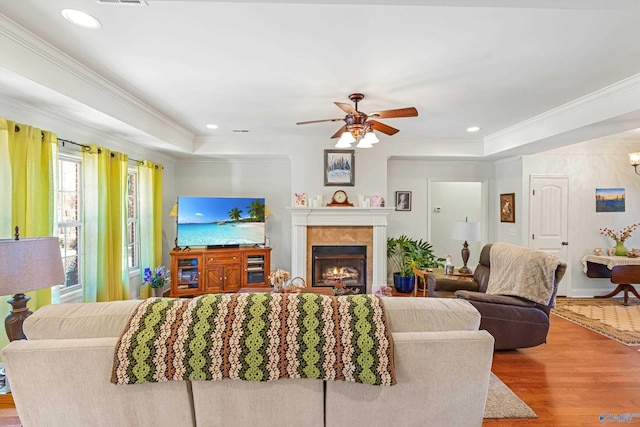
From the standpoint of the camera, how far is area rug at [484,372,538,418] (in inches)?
82.7

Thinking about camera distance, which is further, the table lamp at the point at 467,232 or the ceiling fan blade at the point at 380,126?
the table lamp at the point at 467,232

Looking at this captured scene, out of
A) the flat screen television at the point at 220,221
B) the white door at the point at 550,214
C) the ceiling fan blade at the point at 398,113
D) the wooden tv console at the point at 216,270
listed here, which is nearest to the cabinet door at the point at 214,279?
the wooden tv console at the point at 216,270

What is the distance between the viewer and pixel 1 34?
6.19 feet

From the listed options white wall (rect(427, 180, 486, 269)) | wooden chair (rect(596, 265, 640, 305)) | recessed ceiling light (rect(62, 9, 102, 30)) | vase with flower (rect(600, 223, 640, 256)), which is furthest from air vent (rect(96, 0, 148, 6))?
vase with flower (rect(600, 223, 640, 256))

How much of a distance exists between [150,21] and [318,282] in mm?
4082

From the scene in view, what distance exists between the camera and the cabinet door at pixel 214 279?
483cm

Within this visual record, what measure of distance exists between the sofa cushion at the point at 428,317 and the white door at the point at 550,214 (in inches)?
172

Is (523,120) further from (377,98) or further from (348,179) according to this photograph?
(348,179)

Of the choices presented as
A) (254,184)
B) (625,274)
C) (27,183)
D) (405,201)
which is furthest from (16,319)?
(625,274)

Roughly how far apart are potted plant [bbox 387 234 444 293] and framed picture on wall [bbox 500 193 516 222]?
130 cm

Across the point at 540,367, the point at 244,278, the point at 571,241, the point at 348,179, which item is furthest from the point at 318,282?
the point at 571,241

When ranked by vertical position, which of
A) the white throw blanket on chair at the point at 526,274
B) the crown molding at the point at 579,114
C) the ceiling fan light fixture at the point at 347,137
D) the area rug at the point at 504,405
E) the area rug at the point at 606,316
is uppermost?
the crown molding at the point at 579,114

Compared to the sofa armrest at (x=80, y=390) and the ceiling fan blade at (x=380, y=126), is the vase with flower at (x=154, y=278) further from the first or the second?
the ceiling fan blade at (x=380, y=126)

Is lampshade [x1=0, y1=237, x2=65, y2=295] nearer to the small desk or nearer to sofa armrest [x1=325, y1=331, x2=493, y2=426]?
sofa armrest [x1=325, y1=331, x2=493, y2=426]
